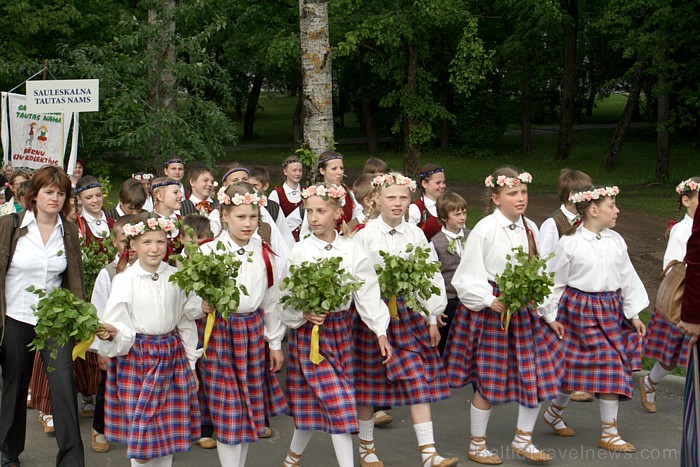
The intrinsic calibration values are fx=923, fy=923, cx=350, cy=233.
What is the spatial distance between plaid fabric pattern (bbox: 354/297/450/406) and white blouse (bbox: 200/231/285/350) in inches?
29.4

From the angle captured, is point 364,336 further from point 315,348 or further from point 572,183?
point 572,183

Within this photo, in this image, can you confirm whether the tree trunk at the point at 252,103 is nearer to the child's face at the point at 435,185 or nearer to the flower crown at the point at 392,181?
the child's face at the point at 435,185

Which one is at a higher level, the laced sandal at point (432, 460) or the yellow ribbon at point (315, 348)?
the yellow ribbon at point (315, 348)

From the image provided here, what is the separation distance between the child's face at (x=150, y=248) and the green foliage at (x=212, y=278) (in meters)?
0.23

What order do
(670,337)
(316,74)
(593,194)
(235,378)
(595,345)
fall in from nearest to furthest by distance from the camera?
(235,378), (595,345), (593,194), (670,337), (316,74)

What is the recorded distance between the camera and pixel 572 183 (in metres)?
7.74

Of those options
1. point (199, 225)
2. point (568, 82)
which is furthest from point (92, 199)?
point (568, 82)

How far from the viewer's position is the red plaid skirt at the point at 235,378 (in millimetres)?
5859

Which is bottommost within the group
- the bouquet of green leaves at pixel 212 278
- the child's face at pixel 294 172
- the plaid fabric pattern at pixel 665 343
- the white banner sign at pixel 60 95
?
the plaid fabric pattern at pixel 665 343

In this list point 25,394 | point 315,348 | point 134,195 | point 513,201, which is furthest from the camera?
point 134,195

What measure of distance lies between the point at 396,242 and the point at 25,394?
2794 mm

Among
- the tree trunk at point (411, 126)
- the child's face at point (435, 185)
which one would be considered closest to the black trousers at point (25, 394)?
the child's face at point (435, 185)

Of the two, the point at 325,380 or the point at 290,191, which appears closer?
the point at 325,380

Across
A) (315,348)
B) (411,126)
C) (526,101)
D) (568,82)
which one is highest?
(568,82)
